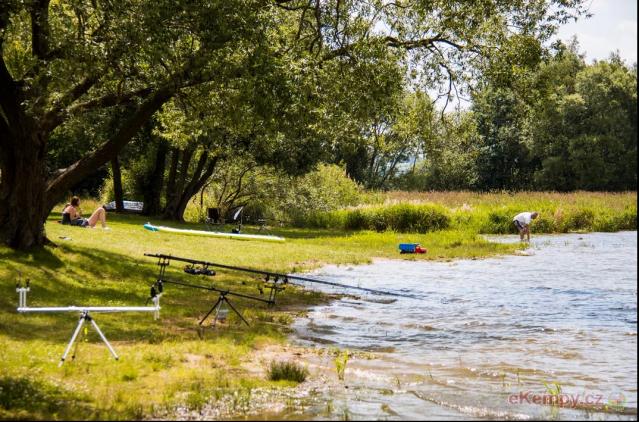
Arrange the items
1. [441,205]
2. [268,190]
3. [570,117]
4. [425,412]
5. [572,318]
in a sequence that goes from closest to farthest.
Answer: [425,412] → [572,318] → [441,205] → [268,190] → [570,117]

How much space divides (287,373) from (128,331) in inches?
148

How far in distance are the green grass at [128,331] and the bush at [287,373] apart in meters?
0.14

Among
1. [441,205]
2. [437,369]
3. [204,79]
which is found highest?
[204,79]

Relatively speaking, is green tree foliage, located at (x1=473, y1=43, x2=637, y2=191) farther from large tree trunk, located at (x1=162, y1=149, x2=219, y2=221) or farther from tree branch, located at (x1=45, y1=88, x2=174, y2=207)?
tree branch, located at (x1=45, y1=88, x2=174, y2=207)

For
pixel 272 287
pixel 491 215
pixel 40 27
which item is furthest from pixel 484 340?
pixel 491 215

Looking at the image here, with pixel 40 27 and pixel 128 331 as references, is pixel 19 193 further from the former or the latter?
pixel 128 331

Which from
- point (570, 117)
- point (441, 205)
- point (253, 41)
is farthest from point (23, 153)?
point (570, 117)

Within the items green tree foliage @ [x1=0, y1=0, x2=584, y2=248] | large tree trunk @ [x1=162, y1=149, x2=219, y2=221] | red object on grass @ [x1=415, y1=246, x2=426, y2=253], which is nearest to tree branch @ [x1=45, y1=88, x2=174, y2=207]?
green tree foliage @ [x1=0, y1=0, x2=584, y2=248]

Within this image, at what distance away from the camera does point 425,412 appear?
8453 mm

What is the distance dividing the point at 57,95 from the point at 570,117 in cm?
4589

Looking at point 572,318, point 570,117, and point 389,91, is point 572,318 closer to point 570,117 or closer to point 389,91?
point 389,91

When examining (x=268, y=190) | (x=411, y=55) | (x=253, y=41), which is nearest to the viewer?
(x=253, y=41)

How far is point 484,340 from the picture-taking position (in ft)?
43.9

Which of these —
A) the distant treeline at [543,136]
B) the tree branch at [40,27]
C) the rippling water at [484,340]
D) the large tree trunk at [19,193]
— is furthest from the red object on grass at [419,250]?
the tree branch at [40,27]
